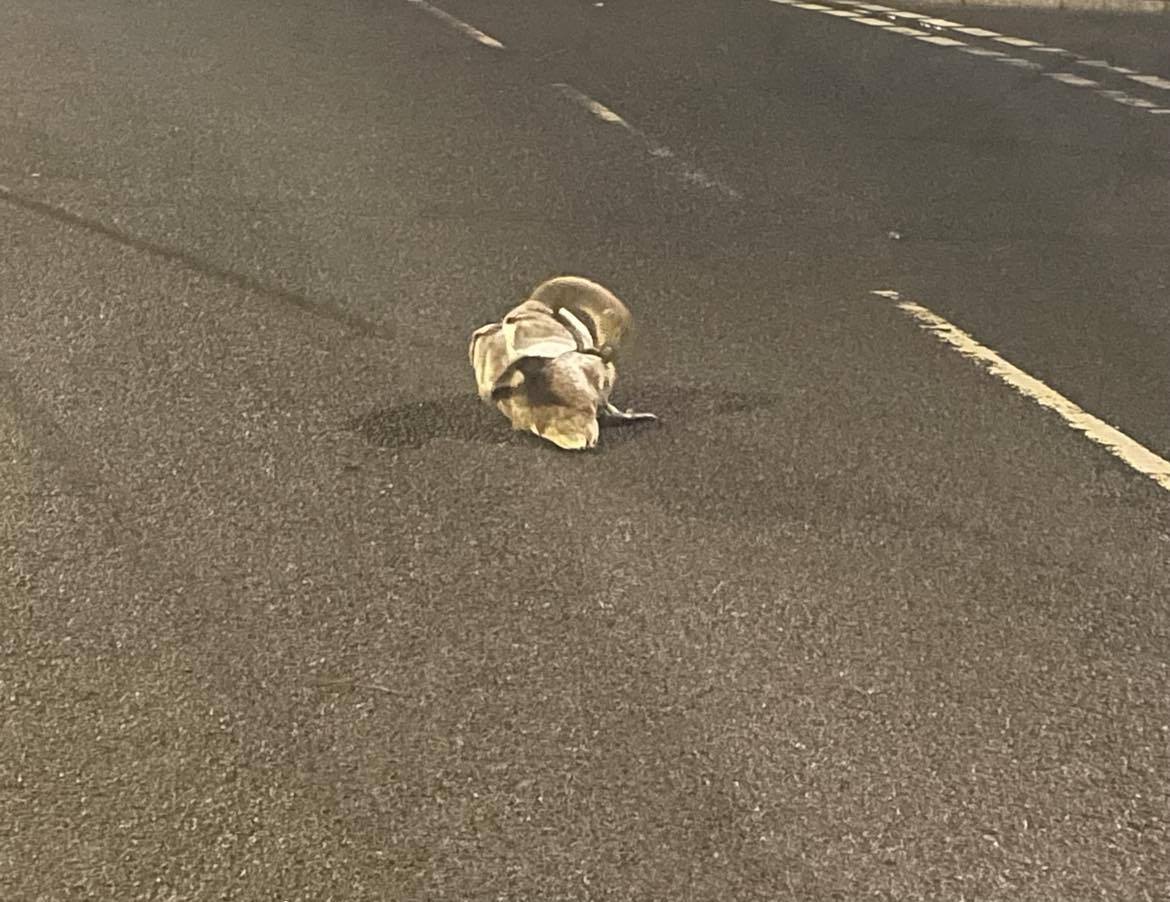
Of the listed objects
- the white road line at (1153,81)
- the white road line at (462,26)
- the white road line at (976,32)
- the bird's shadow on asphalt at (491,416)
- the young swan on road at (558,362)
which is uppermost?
the young swan on road at (558,362)

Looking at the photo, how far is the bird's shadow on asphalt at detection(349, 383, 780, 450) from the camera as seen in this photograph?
13.7ft

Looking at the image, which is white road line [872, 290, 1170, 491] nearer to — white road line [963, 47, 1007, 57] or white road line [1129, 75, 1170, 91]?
white road line [1129, 75, 1170, 91]

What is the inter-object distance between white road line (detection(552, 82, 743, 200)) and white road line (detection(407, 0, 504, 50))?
1281mm

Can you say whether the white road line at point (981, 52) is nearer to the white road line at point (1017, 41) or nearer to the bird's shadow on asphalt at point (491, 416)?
the white road line at point (1017, 41)

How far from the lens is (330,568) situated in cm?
350

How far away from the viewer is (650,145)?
731 cm

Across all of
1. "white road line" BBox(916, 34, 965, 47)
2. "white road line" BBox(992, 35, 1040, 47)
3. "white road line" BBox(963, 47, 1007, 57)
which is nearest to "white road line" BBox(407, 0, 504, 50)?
"white road line" BBox(916, 34, 965, 47)

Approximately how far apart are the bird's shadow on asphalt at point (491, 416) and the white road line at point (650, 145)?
2200 millimetres

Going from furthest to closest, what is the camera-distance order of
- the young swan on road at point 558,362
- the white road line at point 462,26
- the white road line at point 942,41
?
the white road line at point 942,41 → the white road line at point 462,26 → the young swan on road at point 558,362

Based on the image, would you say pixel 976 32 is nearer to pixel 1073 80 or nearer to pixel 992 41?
pixel 992 41

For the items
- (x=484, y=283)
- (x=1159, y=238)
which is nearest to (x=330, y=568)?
(x=484, y=283)

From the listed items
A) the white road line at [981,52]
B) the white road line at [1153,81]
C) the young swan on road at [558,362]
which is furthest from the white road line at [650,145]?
the white road line at [1153,81]

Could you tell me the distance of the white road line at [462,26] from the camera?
967 cm

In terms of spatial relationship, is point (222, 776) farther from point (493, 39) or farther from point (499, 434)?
point (493, 39)
